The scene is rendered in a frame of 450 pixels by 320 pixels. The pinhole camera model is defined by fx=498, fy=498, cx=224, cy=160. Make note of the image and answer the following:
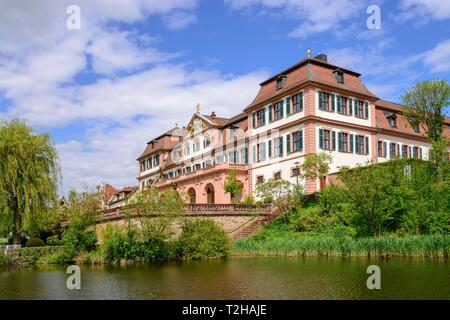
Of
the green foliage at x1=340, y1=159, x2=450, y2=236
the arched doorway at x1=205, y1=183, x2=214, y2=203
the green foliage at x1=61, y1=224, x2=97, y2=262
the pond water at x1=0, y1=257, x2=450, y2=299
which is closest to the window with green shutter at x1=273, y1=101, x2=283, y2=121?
the arched doorway at x1=205, y1=183, x2=214, y2=203

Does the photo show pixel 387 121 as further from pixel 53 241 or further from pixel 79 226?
pixel 53 241

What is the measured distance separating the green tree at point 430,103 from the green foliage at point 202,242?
Result: 16.6 meters

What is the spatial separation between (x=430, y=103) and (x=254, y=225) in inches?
593

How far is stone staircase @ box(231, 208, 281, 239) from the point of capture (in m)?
33.8

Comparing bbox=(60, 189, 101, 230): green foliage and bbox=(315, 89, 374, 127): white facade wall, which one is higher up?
bbox=(315, 89, 374, 127): white facade wall

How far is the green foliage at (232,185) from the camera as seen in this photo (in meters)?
42.9

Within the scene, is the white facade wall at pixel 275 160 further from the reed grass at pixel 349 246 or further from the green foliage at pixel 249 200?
the reed grass at pixel 349 246

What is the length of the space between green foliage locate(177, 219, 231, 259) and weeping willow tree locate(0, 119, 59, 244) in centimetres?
903

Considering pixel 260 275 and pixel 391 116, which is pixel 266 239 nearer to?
pixel 260 275

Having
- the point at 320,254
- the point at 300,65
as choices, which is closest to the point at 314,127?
the point at 300,65

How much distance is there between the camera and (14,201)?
1201 inches

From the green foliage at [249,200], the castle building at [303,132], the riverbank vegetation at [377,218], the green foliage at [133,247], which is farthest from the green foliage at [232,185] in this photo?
the green foliage at [133,247]

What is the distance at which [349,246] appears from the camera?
2491cm

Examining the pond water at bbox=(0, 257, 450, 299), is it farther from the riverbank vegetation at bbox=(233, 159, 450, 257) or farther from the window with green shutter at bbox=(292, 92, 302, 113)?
the window with green shutter at bbox=(292, 92, 302, 113)
